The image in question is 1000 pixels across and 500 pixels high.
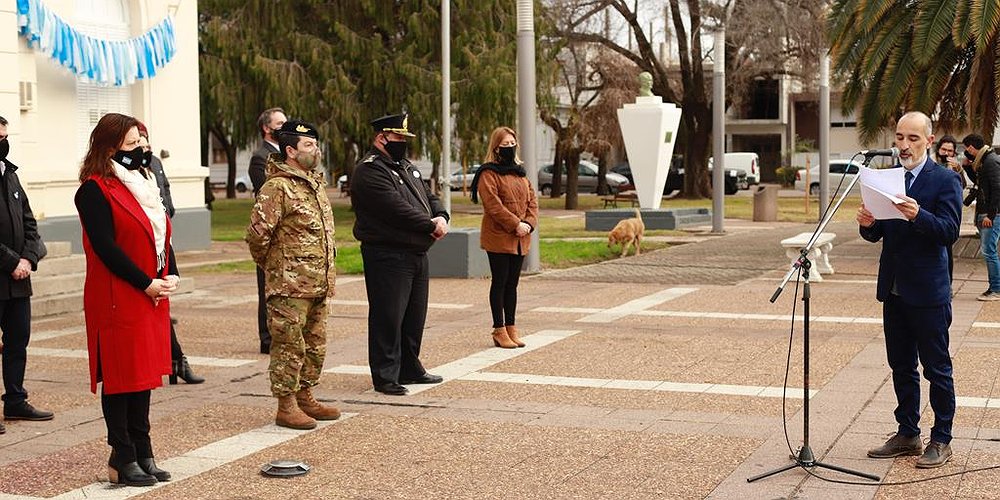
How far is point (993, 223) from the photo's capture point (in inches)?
546

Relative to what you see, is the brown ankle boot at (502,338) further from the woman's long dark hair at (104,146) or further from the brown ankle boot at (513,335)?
the woman's long dark hair at (104,146)

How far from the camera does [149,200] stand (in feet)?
20.4

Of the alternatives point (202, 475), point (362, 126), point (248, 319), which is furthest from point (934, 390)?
point (362, 126)

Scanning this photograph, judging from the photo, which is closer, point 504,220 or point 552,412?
point 552,412

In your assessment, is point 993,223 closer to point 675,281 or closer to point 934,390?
point 675,281

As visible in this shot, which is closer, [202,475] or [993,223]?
[202,475]

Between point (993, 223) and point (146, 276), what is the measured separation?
10.6 m

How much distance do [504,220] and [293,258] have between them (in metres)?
3.22

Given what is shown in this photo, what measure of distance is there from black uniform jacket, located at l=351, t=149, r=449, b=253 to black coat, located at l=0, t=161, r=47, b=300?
7.04 ft

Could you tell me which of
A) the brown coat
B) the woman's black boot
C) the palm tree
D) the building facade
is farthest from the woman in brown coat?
the palm tree

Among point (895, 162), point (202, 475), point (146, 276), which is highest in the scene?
point (895, 162)

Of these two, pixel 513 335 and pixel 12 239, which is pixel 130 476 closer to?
pixel 12 239

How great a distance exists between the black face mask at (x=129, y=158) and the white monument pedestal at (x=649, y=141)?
23.0m

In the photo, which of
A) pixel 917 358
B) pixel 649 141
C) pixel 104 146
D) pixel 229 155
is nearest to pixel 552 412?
pixel 917 358
